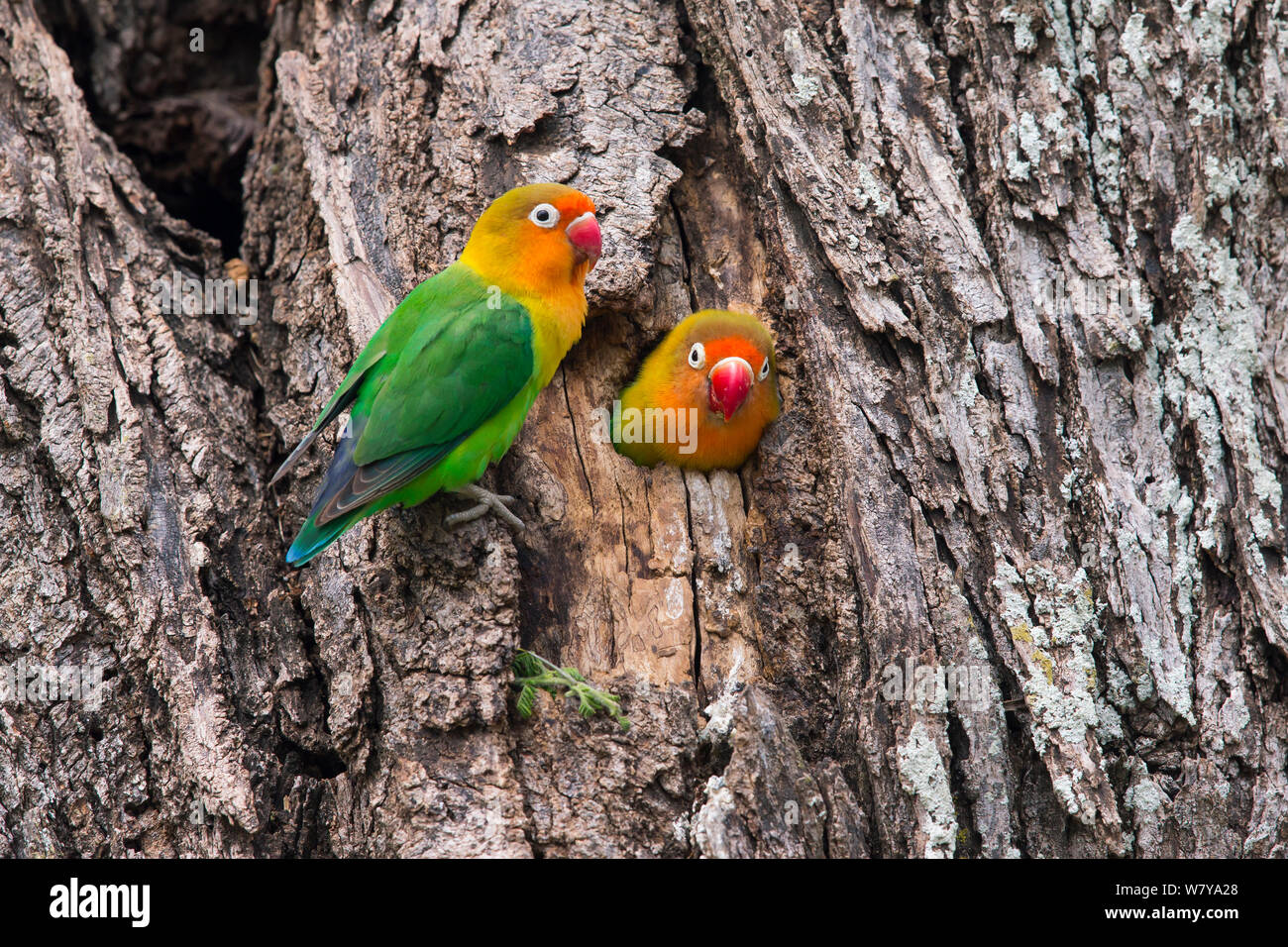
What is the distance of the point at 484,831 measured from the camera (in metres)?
2.95

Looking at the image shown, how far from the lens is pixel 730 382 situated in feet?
13.4

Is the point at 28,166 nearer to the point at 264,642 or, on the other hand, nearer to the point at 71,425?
the point at 71,425

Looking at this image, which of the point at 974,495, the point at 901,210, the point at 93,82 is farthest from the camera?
the point at 93,82

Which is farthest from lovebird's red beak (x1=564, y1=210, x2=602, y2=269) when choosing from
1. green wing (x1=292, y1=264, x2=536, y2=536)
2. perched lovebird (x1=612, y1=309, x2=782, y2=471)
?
perched lovebird (x1=612, y1=309, x2=782, y2=471)

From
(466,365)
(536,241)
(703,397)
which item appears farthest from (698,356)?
(466,365)

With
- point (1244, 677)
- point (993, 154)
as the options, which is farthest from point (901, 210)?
point (1244, 677)

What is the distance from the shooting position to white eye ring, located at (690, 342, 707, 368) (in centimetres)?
433

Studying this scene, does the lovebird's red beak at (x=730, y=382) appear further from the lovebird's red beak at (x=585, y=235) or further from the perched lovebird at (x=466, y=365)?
the lovebird's red beak at (x=585, y=235)

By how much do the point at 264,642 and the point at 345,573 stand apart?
1.23 feet

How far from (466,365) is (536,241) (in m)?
0.58

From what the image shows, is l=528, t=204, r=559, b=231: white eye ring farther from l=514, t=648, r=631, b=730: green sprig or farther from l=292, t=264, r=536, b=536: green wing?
l=514, t=648, r=631, b=730: green sprig

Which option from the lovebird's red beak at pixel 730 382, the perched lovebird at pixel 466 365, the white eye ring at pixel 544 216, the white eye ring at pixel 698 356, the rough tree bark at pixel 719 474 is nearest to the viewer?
the rough tree bark at pixel 719 474

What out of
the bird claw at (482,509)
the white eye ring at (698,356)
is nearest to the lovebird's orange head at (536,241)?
the white eye ring at (698,356)

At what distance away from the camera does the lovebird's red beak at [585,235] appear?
3814mm
